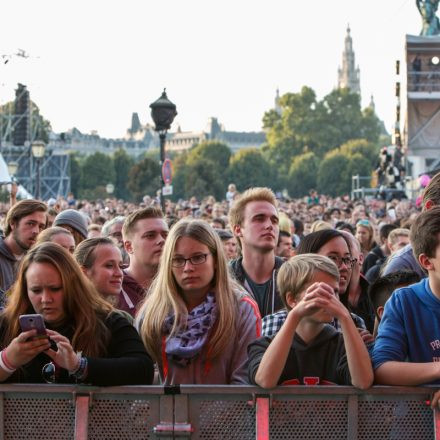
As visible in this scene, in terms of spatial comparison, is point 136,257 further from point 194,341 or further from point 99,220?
point 99,220

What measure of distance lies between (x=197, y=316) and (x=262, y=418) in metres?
0.98

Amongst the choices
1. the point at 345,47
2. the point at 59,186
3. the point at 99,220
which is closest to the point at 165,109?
the point at 99,220

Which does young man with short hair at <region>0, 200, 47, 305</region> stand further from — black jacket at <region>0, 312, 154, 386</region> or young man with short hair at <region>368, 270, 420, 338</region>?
black jacket at <region>0, 312, 154, 386</region>

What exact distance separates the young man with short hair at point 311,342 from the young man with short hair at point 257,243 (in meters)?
2.01

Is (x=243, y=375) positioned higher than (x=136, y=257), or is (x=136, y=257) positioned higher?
(x=136, y=257)

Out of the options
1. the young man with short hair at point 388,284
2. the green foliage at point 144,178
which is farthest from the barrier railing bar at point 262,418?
the green foliage at point 144,178

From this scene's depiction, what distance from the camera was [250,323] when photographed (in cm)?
468

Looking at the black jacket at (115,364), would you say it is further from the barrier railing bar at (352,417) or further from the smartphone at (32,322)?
the barrier railing bar at (352,417)

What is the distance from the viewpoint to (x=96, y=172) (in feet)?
370

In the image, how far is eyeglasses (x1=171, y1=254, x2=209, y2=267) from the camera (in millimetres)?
4742

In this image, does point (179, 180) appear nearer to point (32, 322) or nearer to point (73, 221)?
point (73, 221)

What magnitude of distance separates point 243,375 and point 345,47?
621 ft

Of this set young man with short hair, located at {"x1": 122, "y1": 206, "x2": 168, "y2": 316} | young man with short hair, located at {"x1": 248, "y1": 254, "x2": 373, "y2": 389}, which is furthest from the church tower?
young man with short hair, located at {"x1": 248, "y1": 254, "x2": 373, "y2": 389}

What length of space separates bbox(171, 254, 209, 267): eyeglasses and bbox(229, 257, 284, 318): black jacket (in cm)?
146
